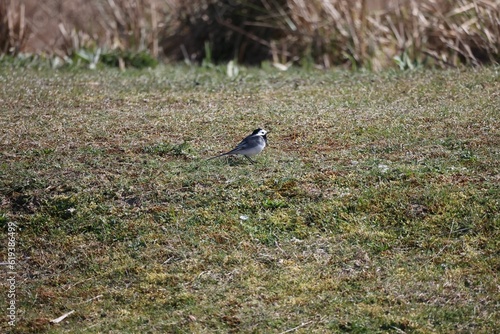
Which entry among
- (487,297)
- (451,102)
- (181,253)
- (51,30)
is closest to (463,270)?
(487,297)

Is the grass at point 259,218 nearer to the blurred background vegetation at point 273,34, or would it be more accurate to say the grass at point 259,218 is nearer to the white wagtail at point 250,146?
the white wagtail at point 250,146

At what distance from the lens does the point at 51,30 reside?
54.9 ft

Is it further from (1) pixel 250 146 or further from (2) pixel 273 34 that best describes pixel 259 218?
(2) pixel 273 34

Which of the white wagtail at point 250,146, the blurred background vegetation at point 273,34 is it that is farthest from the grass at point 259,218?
the blurred background vegetation at point 273,34

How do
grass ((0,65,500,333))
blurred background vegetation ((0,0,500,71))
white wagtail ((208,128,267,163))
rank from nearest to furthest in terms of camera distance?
1. grass ((0,65,500,333))
2. white wagtail ((208,128,267,163))
3. blurred background vegetation ((0,0,500,71))

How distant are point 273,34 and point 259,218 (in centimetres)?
748

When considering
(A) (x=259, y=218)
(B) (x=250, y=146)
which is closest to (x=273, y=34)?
(B) (x=250, y=146)

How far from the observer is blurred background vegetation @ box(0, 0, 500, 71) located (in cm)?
1261

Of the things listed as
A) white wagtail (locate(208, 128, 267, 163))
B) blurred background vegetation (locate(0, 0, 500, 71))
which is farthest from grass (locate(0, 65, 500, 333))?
blurred background vegetation (locate(0, 0, 500, 71))

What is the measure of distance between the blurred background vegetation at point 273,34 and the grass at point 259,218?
307 centimetres

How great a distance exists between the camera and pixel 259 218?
725 centimetres

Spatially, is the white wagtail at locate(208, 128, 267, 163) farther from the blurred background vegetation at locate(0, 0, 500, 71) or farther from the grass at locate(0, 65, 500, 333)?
the blurred background vegetation at locate(0, 0, 500, 71)

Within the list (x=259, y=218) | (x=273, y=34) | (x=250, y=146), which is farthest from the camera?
(x=273, y=34)

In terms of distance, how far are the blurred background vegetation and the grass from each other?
3.07 meters
